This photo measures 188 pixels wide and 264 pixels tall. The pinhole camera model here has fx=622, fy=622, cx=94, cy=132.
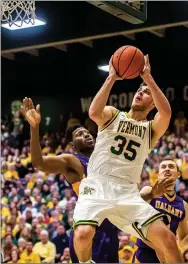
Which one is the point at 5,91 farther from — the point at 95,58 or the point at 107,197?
the point at 107,197

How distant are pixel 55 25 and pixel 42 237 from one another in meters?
5.16

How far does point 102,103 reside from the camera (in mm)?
4934

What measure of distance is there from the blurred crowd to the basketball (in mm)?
5257

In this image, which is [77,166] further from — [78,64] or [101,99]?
[78,64]

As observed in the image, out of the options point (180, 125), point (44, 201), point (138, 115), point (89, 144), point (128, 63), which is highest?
point (180, 125)

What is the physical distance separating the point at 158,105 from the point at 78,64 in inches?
529

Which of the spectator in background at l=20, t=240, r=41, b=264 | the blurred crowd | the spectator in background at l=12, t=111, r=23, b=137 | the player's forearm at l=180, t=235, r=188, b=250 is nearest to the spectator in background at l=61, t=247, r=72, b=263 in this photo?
the blurred crowd

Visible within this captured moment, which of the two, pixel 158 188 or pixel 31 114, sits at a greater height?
pixel 31 114

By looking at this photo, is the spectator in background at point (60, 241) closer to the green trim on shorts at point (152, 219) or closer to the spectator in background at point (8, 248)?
the spectator in background at point (8, 248)

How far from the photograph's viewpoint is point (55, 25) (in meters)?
14.1

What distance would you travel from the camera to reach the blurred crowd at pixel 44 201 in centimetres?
1128

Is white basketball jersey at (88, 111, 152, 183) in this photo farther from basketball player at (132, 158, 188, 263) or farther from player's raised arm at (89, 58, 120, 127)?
basketball player at (132, 158, 188, 263)

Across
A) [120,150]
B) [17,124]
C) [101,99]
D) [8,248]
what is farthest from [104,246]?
[17,124]

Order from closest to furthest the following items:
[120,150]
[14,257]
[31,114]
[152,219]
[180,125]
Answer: [152,219]
[120,150]
[31,114]
[14,257]
[180,125]
